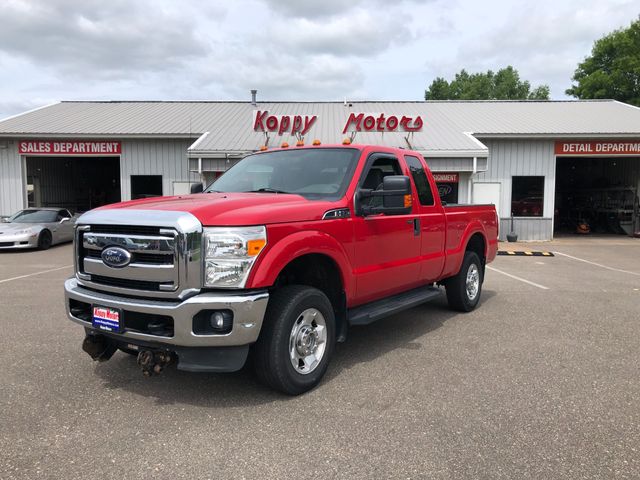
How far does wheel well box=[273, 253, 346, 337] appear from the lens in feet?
13.5

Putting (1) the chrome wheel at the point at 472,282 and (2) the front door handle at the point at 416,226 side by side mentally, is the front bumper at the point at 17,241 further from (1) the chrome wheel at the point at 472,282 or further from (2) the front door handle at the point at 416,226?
(2) the front door handle at the point at 416,226

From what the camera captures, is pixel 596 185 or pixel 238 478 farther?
pixel 596 185

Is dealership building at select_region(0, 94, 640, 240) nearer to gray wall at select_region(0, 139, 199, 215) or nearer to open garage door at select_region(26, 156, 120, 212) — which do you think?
gray wall at select_region(0, 139, 199, 215)

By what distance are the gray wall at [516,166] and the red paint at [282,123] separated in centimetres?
673

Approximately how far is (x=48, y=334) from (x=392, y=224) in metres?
4.01

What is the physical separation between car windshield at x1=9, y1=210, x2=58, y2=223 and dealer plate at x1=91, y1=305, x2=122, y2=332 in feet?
45.6

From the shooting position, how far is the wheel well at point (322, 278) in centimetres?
412

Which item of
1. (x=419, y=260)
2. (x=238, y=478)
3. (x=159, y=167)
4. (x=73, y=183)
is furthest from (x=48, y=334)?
(x=73, y=183)

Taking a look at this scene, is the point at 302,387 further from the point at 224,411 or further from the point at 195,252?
the point at 195,252

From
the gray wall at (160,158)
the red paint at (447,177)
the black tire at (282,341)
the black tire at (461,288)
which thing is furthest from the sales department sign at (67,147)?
the black tire at (282,341)

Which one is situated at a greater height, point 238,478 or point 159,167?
point 159,167

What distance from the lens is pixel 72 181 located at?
89.9 feet

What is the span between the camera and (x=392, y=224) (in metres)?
4.86

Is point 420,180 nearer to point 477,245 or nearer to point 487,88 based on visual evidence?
point 477,245
